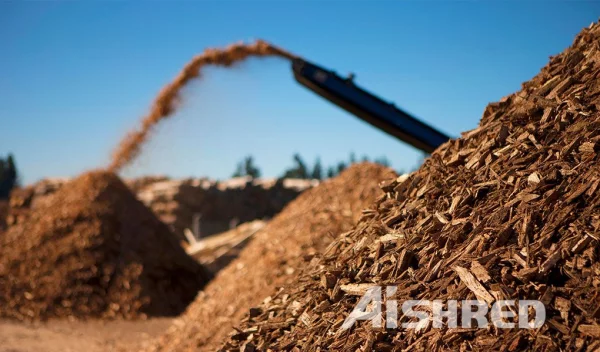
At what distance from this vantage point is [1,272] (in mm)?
10180

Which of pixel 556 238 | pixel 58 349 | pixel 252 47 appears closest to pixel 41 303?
pixel 58 349

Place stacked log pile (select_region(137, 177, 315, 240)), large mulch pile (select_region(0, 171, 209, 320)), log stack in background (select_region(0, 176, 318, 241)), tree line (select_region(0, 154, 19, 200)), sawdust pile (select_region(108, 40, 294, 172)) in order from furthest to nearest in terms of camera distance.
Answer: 1. tree line (select_region(0, 154, 19, 200))
2. stacked log pile (select_region(137, 177, 315, 240))
3. log stack in background (select_region(0, 176, 318, 241))
4. large mulch pile (select_region(0, 171, 209, 320))
5. sawdust pile (select_region(108, 40, 294, 172))

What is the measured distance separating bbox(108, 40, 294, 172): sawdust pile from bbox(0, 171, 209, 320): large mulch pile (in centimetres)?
144

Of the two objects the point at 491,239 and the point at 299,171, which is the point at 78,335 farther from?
the point at 299,171

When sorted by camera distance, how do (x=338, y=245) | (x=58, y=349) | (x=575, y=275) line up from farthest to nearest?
(x=58, y=349), (x=338, y=245), (x=575, y=275)

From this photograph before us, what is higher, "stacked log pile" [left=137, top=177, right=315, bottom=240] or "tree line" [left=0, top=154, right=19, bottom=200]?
"tree line" [left=0, top=154, right=19, bottom=200]

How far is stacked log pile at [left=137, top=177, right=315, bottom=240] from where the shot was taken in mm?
22656

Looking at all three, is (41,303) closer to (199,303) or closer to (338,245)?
(199,303)

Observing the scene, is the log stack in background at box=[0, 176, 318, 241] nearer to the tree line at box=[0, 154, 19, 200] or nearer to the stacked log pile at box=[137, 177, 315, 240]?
the stacked log pile at box=[137, 177, 315, 240]

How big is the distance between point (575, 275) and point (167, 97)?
779cm

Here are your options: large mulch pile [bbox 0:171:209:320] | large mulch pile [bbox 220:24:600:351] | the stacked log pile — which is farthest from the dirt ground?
the stacked log pile

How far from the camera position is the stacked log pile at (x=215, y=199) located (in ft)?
74.3

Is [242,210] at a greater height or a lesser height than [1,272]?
greater

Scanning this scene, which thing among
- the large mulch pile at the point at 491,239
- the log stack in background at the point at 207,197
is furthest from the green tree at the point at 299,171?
the large mulch pile at the point at 491,239
